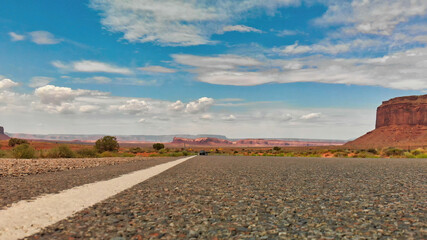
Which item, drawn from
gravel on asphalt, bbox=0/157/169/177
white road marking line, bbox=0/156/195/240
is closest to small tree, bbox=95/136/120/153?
gravel on asphalt, bbox=0/157/169/177

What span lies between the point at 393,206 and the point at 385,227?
4.16ft

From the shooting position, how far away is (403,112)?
113m

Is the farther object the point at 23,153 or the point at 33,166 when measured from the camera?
the point at 23,153

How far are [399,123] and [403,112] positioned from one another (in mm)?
4707

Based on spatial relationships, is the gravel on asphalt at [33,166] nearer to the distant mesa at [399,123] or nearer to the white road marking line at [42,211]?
the white road marking line at [42,211]

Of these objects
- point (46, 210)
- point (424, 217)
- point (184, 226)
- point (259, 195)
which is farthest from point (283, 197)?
point (46, 210)

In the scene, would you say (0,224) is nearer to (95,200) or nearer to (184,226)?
→ (95,200)

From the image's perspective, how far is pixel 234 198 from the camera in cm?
477

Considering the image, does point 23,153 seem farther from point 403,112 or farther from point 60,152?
point 403,112

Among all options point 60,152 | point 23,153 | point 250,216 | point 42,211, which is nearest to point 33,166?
point 42,211

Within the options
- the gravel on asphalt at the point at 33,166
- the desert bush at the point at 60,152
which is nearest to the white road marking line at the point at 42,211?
the gravel on asphalt at the point at 33,166

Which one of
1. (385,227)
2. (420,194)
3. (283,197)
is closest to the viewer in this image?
(385,227)

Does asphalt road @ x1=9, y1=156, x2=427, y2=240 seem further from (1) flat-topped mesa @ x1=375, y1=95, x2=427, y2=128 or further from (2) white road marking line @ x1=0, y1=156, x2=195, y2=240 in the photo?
(1) flat-topped mesa @ x1=375, y1=95, x2=427, y2=128

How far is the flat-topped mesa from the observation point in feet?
360
